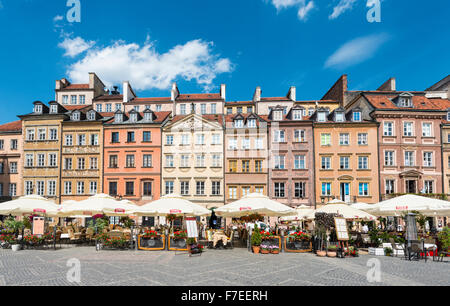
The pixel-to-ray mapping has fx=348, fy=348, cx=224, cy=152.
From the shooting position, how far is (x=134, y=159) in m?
36.8

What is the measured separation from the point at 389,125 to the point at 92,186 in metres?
31.3

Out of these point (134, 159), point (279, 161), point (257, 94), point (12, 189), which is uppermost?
point (257, 94)

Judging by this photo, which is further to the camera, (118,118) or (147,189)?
(118,118)

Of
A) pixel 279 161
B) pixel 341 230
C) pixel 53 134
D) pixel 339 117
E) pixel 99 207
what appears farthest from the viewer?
pixel 53 134

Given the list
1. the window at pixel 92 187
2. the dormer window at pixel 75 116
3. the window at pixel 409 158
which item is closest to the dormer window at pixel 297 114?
the window at pixel 409 158

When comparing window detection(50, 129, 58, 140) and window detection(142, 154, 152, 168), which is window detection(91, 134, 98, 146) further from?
window detection(142, 154, 152, 168)

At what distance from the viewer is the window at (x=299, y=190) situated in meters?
34.8

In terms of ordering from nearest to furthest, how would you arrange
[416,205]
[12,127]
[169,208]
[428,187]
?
[416,205] < [169,208] < [428,187] < [12,127]

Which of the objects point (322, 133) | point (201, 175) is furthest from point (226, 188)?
point (322, 133)

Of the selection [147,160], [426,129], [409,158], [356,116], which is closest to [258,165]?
[356,116]

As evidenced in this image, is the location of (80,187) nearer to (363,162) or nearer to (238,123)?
(238,123)

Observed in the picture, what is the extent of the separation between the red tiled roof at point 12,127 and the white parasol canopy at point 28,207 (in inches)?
886

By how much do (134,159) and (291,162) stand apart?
16.4 meters
